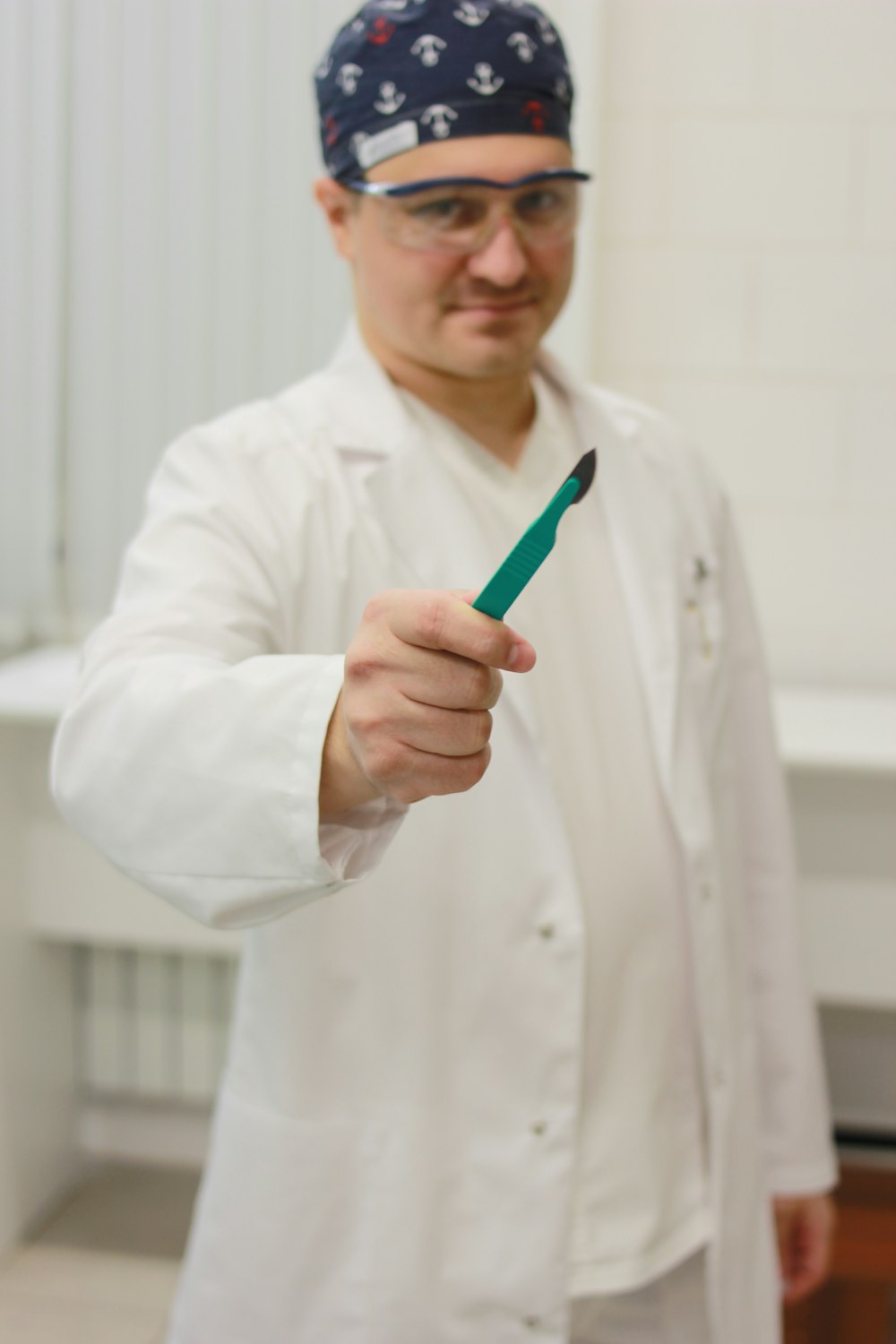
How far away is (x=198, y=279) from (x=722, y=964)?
58.7 inches

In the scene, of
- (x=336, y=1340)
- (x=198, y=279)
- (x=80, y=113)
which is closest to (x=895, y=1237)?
(x=336, y=1340)

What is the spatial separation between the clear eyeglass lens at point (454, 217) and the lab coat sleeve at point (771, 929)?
44 cm

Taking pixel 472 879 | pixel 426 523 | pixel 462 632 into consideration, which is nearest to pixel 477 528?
pixel 426 523

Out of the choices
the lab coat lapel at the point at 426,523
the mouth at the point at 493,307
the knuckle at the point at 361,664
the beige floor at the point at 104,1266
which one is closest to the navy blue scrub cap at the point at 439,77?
the mouth at the point at 493,307

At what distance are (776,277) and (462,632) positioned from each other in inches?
63.6

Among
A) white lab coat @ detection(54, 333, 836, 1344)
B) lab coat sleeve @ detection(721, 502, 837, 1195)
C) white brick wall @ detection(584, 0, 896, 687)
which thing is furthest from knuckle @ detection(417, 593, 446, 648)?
white brick wall @ detection(584, 0, 896, 687)

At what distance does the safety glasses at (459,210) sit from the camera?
42.1 inches

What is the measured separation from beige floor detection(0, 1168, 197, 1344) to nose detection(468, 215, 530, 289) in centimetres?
A: 174

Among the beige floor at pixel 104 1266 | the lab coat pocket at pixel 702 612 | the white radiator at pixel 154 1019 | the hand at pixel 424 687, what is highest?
the hand at pixel 424 687

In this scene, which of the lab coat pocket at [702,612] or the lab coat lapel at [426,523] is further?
the lab coat pocket at [702,612]

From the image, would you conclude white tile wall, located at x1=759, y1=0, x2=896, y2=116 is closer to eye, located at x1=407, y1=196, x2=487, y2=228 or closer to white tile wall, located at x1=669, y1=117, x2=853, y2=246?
white tile wall, located at x1=669, y1=117, x2=853, y2=246

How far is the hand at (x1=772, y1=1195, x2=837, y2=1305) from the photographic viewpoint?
142 centimetres

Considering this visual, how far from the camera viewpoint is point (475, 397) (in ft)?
3.91

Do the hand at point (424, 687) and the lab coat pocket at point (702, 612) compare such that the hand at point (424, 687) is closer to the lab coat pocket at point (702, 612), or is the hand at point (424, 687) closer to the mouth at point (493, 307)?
the mouth at point (493, 307)
